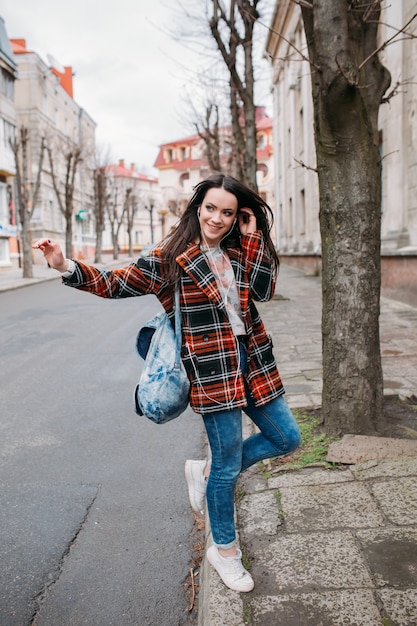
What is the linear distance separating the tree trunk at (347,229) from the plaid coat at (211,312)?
149cm

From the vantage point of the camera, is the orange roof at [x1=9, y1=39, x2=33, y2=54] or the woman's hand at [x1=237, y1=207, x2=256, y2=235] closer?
the woman's hand at [x1=237, y1=207, x2=256, y2=235]

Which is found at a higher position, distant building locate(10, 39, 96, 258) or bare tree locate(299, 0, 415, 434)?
distant building locate(10, 39, 96, 258)

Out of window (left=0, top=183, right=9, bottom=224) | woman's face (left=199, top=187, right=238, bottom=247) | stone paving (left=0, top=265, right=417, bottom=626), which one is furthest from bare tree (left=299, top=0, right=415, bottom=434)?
window (left=0, top=183, right=9, bottom=224)

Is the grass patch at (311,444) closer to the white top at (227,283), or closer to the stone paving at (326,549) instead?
the stone paving at (326,549)

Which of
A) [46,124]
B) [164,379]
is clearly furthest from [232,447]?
[46,124]

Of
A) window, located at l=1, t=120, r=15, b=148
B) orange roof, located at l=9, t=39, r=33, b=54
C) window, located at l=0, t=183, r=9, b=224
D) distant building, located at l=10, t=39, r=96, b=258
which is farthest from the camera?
distant building, located at l=10, t=39, r=96, b=258

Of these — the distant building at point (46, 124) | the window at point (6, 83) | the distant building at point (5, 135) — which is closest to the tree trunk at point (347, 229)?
the distant building at point (5, 135)

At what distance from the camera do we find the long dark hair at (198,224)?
2549mm

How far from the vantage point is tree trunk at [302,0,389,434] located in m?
3.83

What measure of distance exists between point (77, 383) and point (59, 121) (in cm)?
4615

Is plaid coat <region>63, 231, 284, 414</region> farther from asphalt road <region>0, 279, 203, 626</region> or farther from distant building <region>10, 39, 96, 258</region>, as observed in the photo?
distant building <region>10, 39, 96, 258</region>

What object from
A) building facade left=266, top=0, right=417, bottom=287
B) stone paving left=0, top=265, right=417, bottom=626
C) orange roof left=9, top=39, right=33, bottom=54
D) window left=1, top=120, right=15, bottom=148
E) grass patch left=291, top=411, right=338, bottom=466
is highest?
orange roof left=9, top=39, right=33, bottom=54

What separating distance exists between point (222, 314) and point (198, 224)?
454 millimetres

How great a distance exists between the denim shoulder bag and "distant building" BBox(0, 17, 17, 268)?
1242 inches
